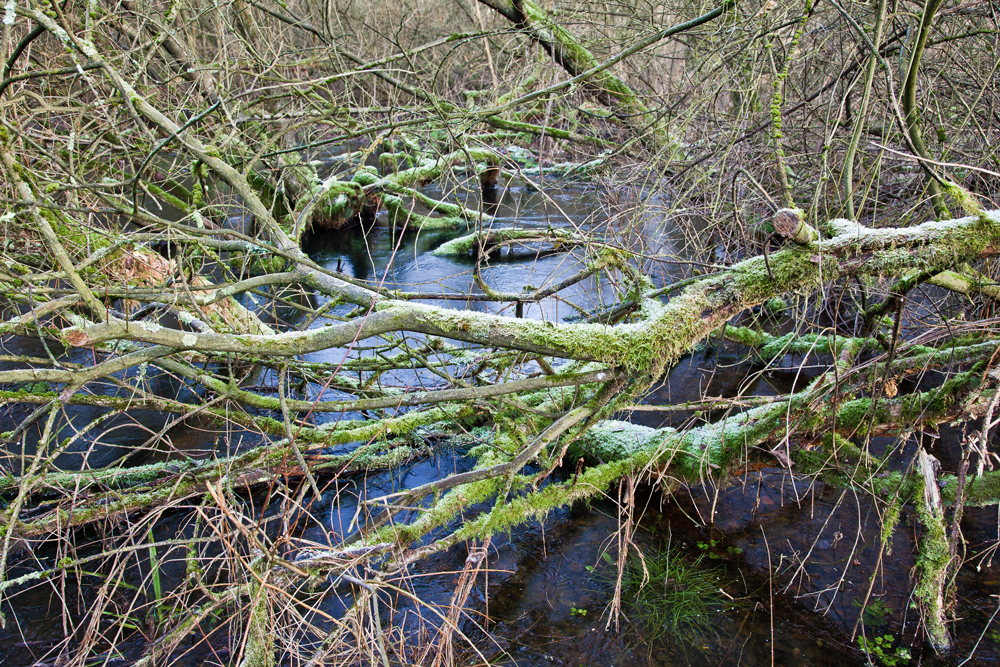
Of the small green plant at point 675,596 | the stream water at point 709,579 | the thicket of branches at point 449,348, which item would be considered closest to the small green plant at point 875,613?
the stream water at point 709,579

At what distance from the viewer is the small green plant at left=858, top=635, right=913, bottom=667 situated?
320 cm

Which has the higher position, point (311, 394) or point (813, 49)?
point (813, 49)

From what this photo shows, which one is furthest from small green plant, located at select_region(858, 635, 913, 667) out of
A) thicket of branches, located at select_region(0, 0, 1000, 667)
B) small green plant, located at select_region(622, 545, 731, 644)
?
small green plant, located at select_region(622, 545, 731, 644)

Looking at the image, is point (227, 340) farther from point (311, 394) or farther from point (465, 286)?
point (465, 286)

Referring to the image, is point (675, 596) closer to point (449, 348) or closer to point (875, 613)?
point (875, 613)

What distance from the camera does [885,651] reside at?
326 cm

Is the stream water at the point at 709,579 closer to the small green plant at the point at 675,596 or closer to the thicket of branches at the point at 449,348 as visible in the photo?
the small green plant at the point at 675,596

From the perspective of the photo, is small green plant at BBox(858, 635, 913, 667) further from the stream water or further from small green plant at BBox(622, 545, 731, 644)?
small green plant at BBox(622, 545, 731, 644)

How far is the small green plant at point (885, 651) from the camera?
3.20 m

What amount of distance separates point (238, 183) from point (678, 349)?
2.93 meters

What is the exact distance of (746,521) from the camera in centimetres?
432

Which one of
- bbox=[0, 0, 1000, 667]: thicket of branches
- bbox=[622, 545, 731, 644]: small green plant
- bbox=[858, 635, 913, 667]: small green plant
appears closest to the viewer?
bbox=[0, 0, 1000, 667]: thicket of branches

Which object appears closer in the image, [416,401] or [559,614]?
[416,401]


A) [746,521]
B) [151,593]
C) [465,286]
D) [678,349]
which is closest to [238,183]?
[151,593]
